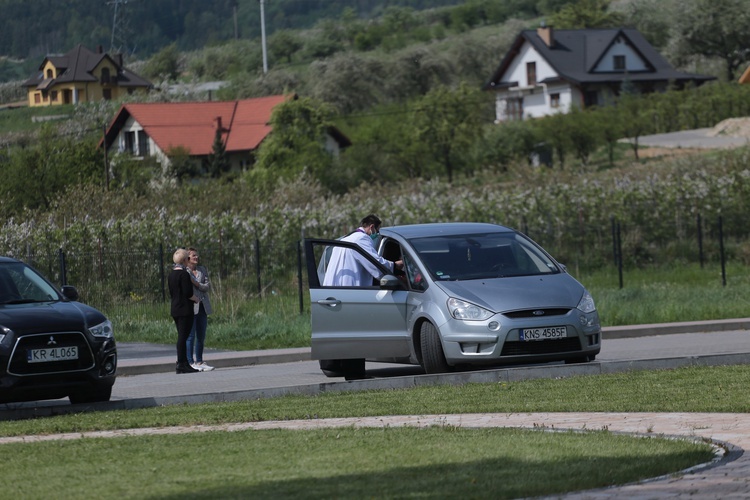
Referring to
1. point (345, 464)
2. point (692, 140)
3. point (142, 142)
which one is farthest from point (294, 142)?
point (345, 464)

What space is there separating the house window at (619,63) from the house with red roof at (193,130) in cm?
2413

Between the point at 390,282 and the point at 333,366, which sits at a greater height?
the point at 390,282

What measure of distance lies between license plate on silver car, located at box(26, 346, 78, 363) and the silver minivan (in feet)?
9.64

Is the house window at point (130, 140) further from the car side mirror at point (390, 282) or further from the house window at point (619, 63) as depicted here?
the car side mirror at point (390, 282)

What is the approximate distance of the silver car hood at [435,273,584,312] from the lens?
45.7 feet

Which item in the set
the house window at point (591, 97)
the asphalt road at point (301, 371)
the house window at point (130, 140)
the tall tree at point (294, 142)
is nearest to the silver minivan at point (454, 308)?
the asphalt road at point (301, 371)

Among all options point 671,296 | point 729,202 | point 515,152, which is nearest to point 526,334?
point 671,296

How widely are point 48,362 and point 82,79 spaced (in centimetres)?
11254

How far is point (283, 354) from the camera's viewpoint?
67.6 ft

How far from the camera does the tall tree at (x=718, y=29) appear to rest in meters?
110

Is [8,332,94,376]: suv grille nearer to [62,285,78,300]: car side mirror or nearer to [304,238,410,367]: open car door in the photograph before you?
[62,285,78,300]: car side mirror

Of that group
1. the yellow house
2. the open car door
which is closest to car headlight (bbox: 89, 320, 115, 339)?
the open car door

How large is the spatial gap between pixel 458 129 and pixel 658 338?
53247mm

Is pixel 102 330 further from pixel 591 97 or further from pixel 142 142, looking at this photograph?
pixel 591 97
